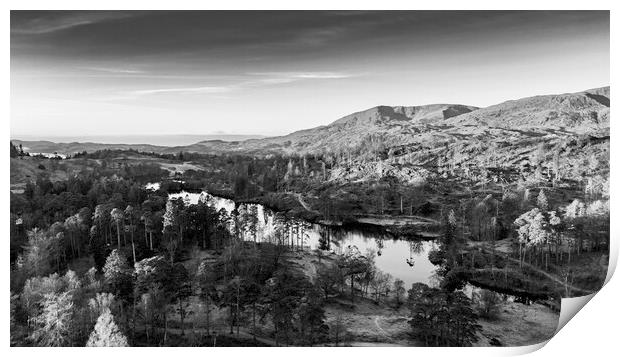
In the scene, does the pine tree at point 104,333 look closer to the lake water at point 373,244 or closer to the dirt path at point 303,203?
the lake water at point 373,244

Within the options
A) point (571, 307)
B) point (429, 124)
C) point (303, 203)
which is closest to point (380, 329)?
point (571, 307)

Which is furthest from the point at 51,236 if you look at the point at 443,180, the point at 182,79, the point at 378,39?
the point at 443,180

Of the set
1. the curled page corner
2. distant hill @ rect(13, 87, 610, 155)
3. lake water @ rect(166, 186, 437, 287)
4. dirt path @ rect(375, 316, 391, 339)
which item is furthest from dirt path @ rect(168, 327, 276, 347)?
the curled page corner

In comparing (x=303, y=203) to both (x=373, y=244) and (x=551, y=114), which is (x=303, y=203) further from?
(x=551, y=114)

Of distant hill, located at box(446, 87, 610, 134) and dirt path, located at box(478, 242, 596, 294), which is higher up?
distant hill, located at box(446, 87, 610, 134)

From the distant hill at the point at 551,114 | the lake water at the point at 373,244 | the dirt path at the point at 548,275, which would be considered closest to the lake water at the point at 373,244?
the lake water at the point at 373,244

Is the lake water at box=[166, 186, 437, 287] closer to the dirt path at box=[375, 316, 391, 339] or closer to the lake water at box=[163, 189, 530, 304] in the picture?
the lake water at box=[163, 189, 530, 304]
